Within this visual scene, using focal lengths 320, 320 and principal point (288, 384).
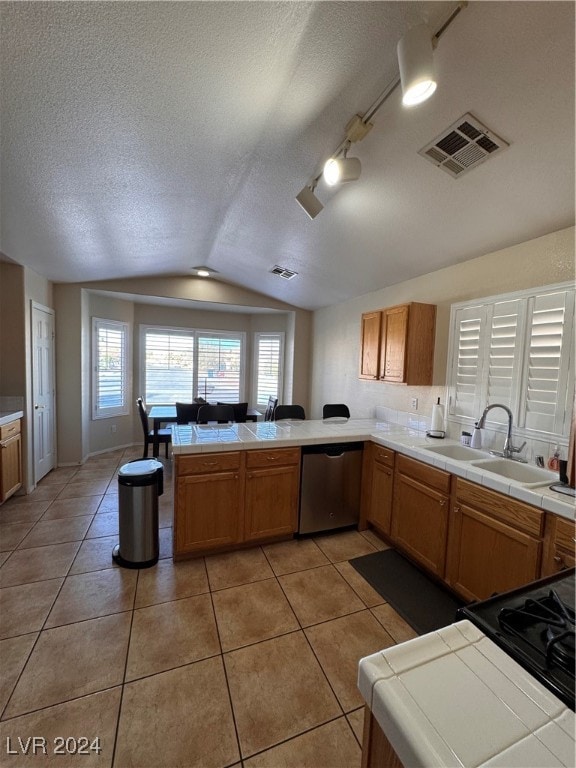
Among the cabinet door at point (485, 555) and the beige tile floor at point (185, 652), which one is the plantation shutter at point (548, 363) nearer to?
the cabinet door at point (485, 555)

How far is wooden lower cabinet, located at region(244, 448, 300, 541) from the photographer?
2.58 m

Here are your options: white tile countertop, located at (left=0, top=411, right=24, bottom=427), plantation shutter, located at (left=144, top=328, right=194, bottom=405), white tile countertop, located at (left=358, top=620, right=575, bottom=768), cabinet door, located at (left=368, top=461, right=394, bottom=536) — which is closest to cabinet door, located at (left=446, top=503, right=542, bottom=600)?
cabinet door, located at (left=368, top=461, right=394, bottom=536)

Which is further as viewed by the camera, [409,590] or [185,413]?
[185,413]

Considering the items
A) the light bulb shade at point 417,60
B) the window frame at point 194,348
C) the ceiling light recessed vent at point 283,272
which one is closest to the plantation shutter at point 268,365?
the window frame at point 194,348

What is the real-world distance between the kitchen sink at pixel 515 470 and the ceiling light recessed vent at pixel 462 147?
1.85 metres

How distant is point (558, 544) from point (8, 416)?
433 centimetres

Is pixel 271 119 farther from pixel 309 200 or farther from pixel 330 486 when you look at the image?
pixel 330 486

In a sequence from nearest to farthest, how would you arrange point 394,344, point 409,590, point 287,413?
1. point 409,590
2. point 394,344
3. point 287,413

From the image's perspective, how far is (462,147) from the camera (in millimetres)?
1689

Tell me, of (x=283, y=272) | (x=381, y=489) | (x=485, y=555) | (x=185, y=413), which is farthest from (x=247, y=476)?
(x=283, y=272)

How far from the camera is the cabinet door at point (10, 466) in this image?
10.00ft

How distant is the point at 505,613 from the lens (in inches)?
30.5

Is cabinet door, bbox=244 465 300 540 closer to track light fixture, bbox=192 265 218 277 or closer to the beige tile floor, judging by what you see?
the beige tile floor

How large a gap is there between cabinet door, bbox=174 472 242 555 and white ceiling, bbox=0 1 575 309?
215 cm
